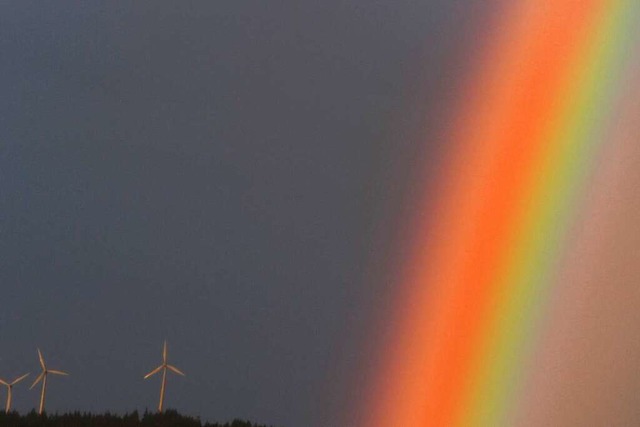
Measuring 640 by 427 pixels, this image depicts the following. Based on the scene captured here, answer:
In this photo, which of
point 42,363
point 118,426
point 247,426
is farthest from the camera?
point 42,363

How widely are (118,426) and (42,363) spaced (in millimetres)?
14469

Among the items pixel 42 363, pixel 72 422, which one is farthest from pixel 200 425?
pixel 42 363

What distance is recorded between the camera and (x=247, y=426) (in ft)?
109

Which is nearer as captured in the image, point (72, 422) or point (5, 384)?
point (72, 422)

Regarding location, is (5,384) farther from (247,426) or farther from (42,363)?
(247,426)

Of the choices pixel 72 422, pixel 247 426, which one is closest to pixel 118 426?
pixel 72 422

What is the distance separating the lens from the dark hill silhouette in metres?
31.3

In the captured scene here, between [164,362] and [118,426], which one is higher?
[164,362]

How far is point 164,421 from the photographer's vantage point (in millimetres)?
32594

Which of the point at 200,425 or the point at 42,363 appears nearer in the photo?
the point at 200,425

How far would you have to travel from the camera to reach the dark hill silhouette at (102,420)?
31297 millimetres

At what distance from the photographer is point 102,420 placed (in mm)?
31906

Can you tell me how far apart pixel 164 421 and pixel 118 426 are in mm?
1733

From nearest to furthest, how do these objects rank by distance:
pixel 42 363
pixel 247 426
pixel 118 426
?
pixel 118 426
pixel 247 426
pixel 42 363
